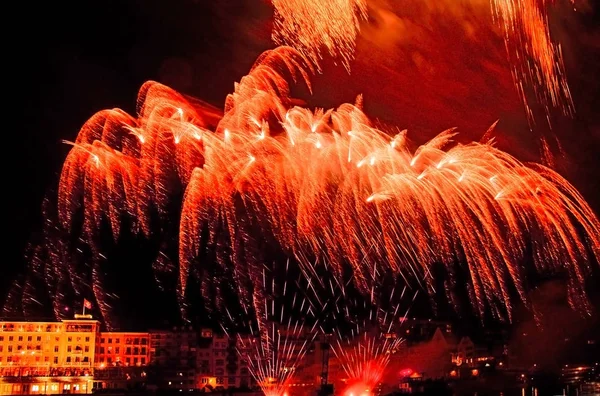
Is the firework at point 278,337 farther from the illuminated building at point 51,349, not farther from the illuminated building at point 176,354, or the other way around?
the illuminated building at point 51,349

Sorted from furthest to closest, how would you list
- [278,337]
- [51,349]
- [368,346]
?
[51,349] < [368,346] < [278,337]

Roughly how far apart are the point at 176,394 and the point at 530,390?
15.1 m

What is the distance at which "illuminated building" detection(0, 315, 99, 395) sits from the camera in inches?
1641

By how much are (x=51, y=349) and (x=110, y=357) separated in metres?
3.42

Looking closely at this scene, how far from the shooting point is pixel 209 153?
13789 millimetres

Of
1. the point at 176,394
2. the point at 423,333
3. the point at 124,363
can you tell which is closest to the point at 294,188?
the point at 176,394

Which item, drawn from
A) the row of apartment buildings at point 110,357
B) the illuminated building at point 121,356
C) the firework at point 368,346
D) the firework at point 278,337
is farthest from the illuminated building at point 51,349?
the firework at point 368,346

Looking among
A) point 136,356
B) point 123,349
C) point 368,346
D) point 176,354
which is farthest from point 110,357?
point 368,346

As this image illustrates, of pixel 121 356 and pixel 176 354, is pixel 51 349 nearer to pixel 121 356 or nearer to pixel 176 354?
pixel 121 356

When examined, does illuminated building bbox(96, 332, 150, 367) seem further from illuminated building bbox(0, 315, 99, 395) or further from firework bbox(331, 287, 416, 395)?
firework bbox(331, 287, 416, 395)

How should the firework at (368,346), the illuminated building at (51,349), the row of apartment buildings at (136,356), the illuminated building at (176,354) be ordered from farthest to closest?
the illuminated building at (51,349) < the illuminated building at (176,354) < the row of apartment buildings at (136,356) < the firework at (368,346)

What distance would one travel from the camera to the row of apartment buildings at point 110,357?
40.8 metres

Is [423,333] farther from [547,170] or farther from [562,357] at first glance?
[547,170]

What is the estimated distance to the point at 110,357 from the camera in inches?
1729
